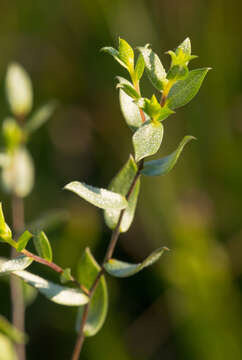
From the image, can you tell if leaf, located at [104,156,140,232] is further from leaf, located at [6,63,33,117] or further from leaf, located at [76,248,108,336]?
leaf, located at [6,63,33,117]

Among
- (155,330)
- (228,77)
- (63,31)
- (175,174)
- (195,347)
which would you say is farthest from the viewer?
(63,31)

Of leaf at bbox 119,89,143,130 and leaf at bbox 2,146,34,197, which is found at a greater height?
leaf at bbox 119,89,143,130

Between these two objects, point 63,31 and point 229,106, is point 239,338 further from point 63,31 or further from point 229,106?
point 63,31

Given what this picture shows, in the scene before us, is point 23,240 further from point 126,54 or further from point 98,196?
point 126,54

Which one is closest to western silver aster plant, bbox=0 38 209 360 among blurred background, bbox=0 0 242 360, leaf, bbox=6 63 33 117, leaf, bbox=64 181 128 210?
leaf, bbox=64 181 128 210

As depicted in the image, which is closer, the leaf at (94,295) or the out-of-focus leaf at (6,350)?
the leaf at (94,295)

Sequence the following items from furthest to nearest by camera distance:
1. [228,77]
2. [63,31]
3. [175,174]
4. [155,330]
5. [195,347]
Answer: [63,31]
[228,77]
[175,174]
[155,330]
[195,347]

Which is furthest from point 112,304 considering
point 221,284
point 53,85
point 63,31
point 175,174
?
point 63,31

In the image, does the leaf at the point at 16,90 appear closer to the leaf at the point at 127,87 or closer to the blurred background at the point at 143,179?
the blurred background at the point at 143,179

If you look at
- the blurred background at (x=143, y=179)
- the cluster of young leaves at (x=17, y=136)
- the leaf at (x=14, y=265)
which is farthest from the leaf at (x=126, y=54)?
the blurred background at (x=143, y=179)
